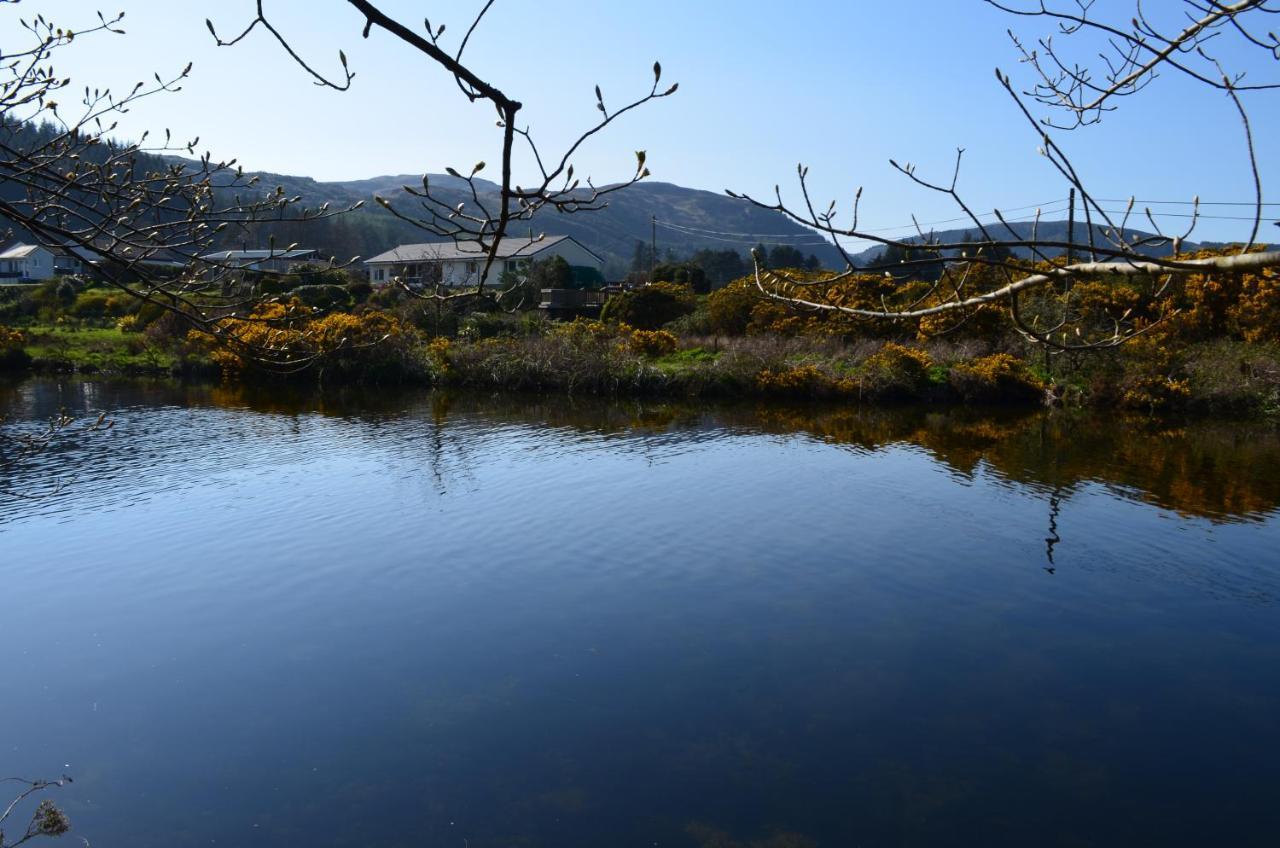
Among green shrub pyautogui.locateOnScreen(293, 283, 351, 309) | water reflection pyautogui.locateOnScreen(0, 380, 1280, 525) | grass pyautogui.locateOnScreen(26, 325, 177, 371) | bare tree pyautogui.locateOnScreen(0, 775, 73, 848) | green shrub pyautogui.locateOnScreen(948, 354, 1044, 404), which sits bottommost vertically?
bare tree pyautogui.locateOnScreen(0, 775, 73, 848)

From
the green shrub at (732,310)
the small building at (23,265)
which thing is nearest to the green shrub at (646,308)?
the green shrub at (732,310)

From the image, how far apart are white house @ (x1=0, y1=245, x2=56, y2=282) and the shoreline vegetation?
41.5 meters

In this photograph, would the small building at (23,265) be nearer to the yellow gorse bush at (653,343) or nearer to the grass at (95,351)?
the grass at (95,351)

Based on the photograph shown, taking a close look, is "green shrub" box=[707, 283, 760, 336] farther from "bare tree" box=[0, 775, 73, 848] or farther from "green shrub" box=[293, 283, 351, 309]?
"bare tree" box=[0, 775, 73, 848]

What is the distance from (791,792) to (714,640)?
A: 9.63 feet

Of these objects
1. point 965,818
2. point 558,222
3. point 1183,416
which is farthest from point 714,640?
point 558,222

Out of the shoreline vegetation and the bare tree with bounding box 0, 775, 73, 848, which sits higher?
the shoreline vegetation

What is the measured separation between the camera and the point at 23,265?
251 ft

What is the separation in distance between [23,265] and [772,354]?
71812mm

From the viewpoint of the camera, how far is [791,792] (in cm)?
718

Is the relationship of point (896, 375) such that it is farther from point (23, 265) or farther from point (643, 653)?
point (23, 265)

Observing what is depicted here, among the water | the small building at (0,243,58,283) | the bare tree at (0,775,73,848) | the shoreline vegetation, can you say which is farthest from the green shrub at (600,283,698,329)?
the small building at (0,243,58,283)

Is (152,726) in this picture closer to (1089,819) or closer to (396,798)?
(396,798)

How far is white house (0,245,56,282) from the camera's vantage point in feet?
245
